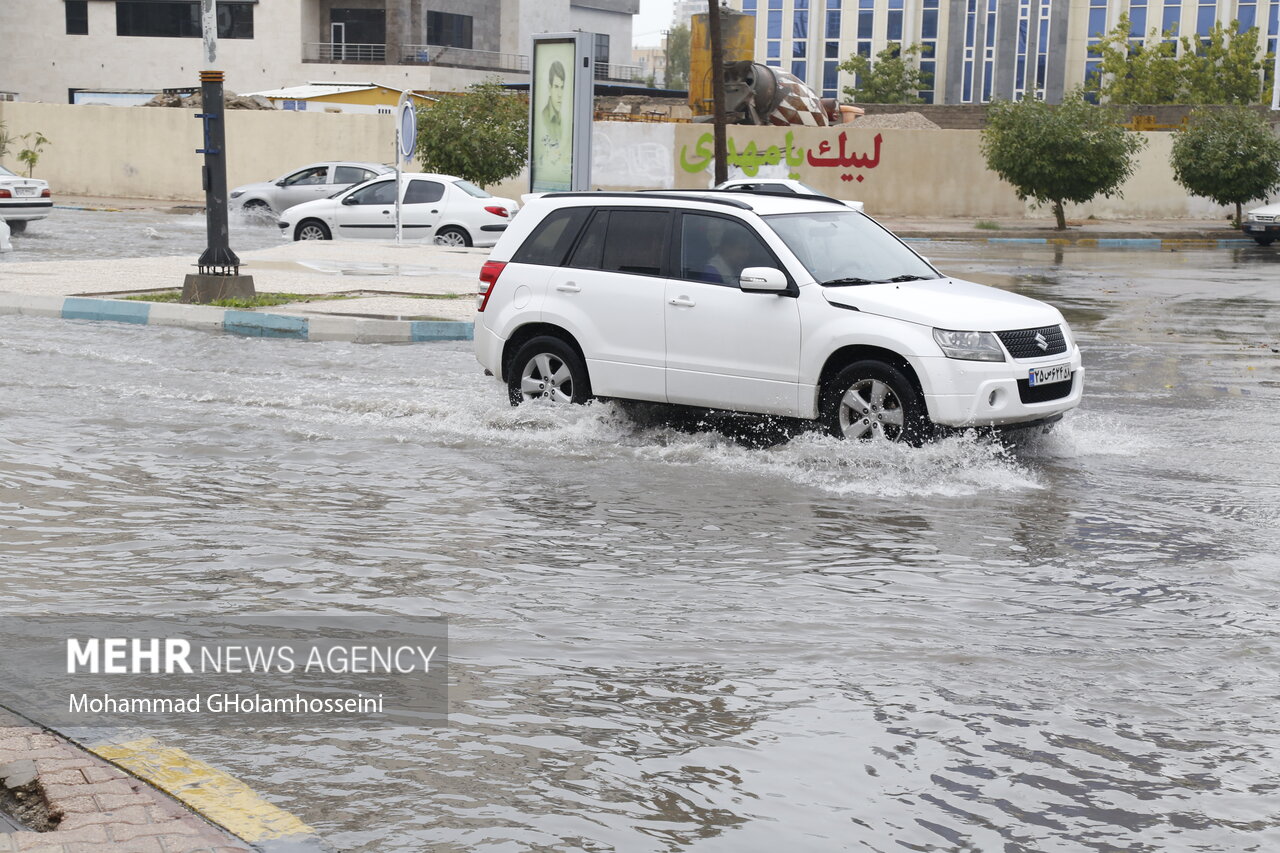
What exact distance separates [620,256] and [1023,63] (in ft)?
399

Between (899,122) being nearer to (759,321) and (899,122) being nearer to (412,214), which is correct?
(412,214)

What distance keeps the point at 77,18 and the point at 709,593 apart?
232 feet

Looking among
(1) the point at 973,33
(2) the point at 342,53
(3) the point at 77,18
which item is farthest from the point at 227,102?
(1) the point at 973,33

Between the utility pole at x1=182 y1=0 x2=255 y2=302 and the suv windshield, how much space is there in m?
8.78

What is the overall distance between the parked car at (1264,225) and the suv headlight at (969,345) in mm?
27873

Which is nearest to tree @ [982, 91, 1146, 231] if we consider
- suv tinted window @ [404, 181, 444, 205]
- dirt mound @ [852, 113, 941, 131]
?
dirt mound @ [852, 113, 941, 131]

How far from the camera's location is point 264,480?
880cm

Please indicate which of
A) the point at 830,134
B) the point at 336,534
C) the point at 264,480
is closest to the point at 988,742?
the point at 336,534

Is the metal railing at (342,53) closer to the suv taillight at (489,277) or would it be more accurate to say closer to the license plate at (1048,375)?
the suv taillight at (489,277)

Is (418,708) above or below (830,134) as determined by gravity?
below

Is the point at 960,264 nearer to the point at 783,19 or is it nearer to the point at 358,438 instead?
the point at 358,438

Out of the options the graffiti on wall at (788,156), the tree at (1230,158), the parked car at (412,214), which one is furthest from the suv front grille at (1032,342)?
the graffiti on wall at (788,156)

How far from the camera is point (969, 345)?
9.04 metres

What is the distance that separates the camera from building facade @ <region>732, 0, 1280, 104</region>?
104m
